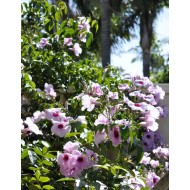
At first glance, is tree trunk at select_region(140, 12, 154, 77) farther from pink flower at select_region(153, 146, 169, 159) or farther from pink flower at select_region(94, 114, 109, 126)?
pink flower at select_region(94, 114, 109, 126)

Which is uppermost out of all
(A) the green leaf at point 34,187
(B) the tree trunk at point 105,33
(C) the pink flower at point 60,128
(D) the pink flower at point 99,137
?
(B) the tree trunk at point 105,33

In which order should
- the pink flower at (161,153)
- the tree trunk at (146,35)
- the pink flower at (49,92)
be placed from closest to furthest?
the pink flower at (49,92)
the pink flower at (161,153)
the tree trunk at (146,35)

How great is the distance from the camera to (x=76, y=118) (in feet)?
6.91

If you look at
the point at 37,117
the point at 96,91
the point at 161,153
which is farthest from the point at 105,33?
the point at 37,117

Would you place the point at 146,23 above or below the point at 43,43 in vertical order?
above

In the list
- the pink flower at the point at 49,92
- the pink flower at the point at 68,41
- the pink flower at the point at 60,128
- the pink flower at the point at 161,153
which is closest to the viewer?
the pink flower at the point at 60,128

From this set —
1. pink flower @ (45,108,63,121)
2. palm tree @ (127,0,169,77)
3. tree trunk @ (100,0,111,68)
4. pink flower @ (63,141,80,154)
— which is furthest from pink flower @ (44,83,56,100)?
palm tree @ (127,0,169,77)

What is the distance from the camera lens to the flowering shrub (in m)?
1.72

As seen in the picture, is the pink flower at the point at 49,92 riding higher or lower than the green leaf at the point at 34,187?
higher

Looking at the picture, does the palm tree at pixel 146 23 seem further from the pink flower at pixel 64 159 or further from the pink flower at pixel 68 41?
the pink flower at pixel 64 159

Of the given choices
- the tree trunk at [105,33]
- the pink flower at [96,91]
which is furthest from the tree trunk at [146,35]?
the pink flower at [96,91]

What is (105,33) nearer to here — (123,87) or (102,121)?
(123,87)

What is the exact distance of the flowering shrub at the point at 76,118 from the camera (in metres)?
1.72
